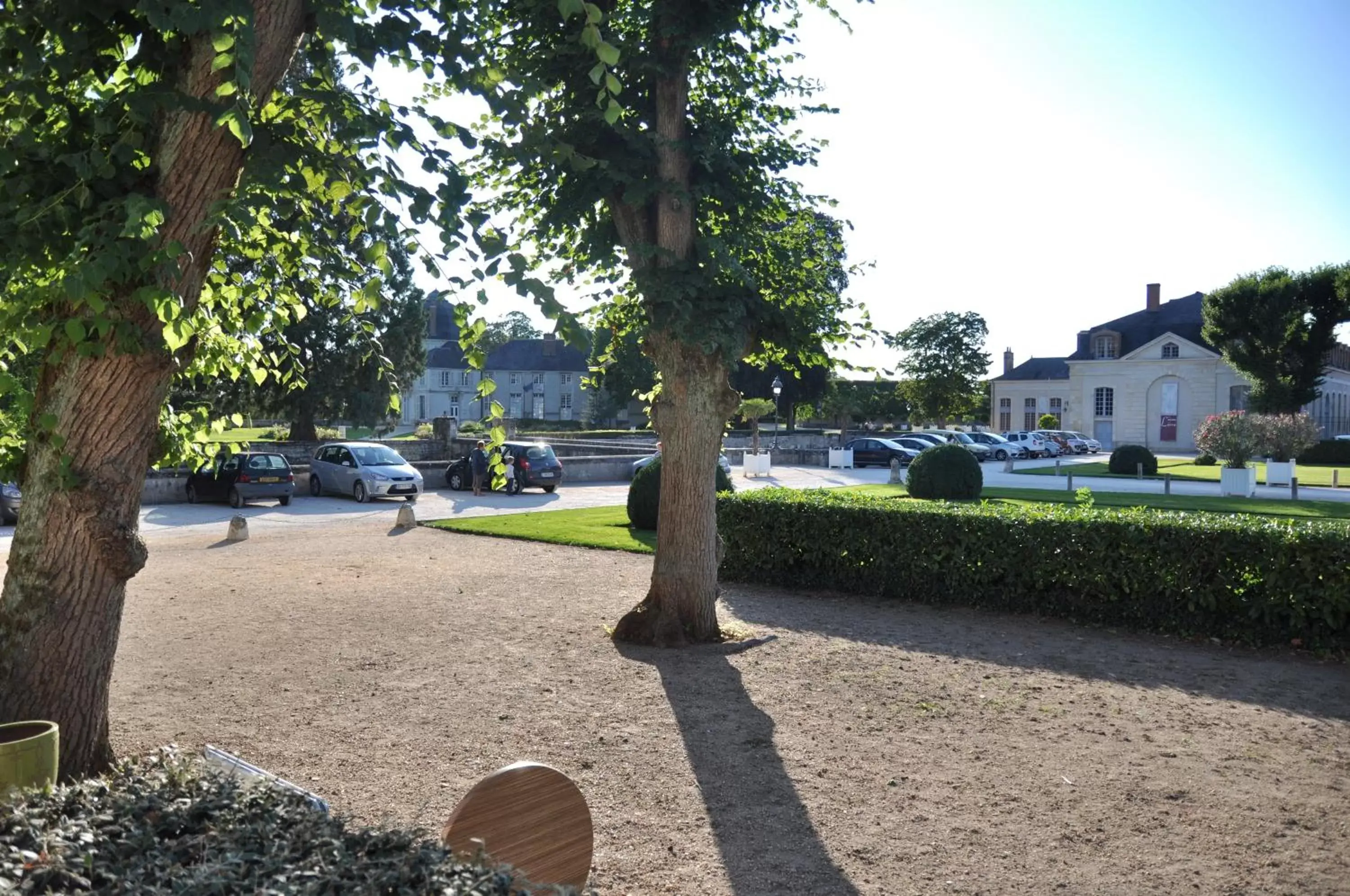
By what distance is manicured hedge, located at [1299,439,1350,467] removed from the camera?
47.0 metres

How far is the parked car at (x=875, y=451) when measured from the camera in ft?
134

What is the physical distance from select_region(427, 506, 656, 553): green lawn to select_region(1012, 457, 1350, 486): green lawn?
19.8m

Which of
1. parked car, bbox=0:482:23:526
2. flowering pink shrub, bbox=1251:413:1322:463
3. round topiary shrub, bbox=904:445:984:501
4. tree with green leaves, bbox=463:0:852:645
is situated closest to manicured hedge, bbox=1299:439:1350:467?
flowering pink shrub, bbox=1251:413:1322:463

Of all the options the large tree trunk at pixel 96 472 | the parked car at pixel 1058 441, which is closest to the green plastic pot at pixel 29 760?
the large tree trunk at pixel 96 472

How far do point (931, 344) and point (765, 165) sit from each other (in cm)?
6478

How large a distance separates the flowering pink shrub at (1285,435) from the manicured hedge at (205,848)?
32.2m

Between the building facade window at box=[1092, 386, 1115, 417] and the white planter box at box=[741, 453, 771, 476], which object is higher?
the building facade window at box=[1092, 386, 1115, 417]

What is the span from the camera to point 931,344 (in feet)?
236

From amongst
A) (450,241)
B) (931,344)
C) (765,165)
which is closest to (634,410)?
(931,344)

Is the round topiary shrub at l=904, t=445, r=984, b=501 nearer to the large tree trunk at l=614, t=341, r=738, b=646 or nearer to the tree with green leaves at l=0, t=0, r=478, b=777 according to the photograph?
the large tree trunk at l=614, t=341, r=738, b=646

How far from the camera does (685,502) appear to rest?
9.53m

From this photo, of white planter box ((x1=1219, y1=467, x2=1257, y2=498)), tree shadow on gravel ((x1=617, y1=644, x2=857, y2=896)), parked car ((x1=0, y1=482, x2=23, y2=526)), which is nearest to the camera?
tree shadow on gravel ((x1=617, y1=644, x2=857, y2=896))

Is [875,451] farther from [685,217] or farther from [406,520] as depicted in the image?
[685,217]

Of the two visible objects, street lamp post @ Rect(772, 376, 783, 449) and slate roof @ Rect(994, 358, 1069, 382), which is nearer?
street lamp post @ Rect(772, 376, 783, 449)
